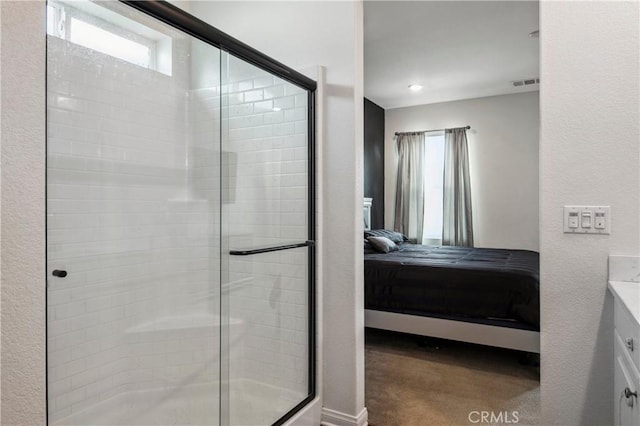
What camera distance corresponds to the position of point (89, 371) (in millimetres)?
1867

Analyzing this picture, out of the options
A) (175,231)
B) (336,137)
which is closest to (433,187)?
(336,137)

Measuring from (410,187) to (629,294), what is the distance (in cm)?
464

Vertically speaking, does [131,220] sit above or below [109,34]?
below

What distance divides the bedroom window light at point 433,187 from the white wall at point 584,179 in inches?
167

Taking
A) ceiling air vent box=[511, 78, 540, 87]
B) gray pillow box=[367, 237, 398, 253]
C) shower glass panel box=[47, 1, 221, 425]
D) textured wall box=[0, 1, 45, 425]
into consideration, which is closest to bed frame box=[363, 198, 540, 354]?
gray pillow box=[367, 237, 398, 253]

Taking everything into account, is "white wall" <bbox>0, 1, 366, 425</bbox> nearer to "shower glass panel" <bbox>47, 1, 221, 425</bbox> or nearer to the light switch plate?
"shower glass panel" <bbox>47, 1, 221, 425</bbox>

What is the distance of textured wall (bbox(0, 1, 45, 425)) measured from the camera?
88 cm

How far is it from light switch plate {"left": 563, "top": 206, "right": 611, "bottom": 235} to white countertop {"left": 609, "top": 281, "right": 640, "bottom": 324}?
0.67 ft

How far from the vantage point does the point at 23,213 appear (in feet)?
2.99

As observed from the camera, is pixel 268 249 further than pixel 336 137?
No

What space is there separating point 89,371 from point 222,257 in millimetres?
835

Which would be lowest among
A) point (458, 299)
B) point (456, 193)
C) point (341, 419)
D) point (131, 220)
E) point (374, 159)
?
point (341, 419)

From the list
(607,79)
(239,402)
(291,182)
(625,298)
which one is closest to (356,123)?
(291,182)

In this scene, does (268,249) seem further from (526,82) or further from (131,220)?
(526,82)
